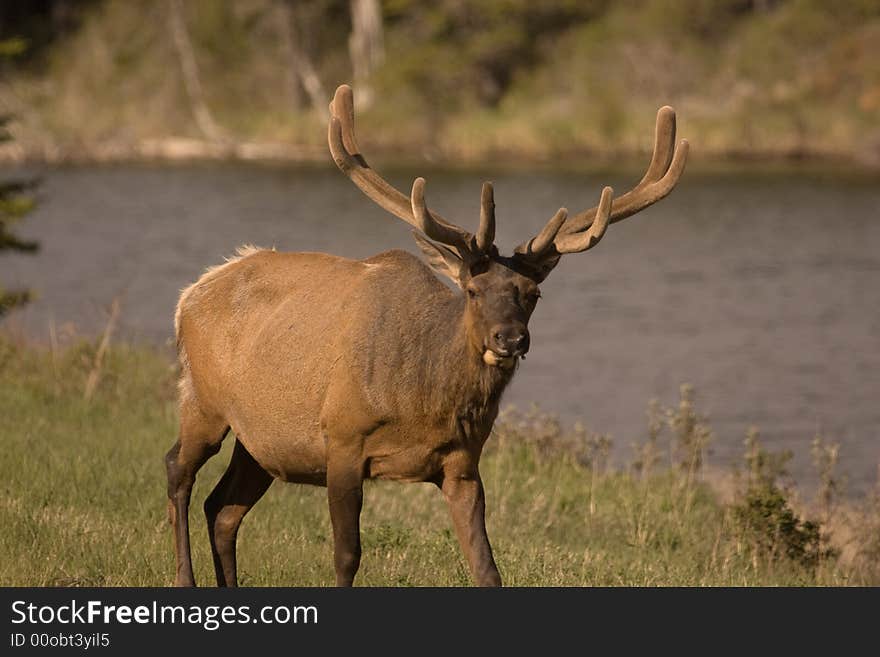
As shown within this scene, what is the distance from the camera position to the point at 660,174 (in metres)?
8.93

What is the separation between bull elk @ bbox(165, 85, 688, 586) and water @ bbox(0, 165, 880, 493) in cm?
771

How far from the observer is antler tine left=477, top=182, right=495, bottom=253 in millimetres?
7660

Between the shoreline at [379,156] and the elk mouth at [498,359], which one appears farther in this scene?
the shoreline at [379,156]

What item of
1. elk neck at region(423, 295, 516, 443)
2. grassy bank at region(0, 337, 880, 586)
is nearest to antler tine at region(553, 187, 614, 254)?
elk neck at region(423, 295, 516, 443)

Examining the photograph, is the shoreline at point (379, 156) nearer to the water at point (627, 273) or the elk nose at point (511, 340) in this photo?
the water at point (627, 273)

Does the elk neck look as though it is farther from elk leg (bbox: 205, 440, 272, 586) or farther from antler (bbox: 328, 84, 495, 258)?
elk leg (bbox: 205, 440, 272, 586)

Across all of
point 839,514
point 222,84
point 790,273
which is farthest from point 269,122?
point 839,514

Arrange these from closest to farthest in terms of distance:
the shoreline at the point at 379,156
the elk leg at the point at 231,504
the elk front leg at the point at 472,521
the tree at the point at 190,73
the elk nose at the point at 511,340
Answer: the elk nose at the point at 511,340 < the elk front leg at the point at 472,521 < the elk leg at the point at 231,504 < the shoreline at the point at 379,156 < the tree at the point at 190,73

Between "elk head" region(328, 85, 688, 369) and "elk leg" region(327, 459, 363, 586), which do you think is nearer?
"elk head" region(328, 85, 688, 369)

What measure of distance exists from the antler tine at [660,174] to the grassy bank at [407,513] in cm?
219

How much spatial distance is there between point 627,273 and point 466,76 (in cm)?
2805

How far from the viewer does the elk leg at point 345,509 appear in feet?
26.4

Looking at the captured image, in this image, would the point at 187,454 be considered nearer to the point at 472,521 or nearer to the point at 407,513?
the point at 472,521

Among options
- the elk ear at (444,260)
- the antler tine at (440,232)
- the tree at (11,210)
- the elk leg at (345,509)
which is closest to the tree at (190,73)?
the tree at (11,210)
